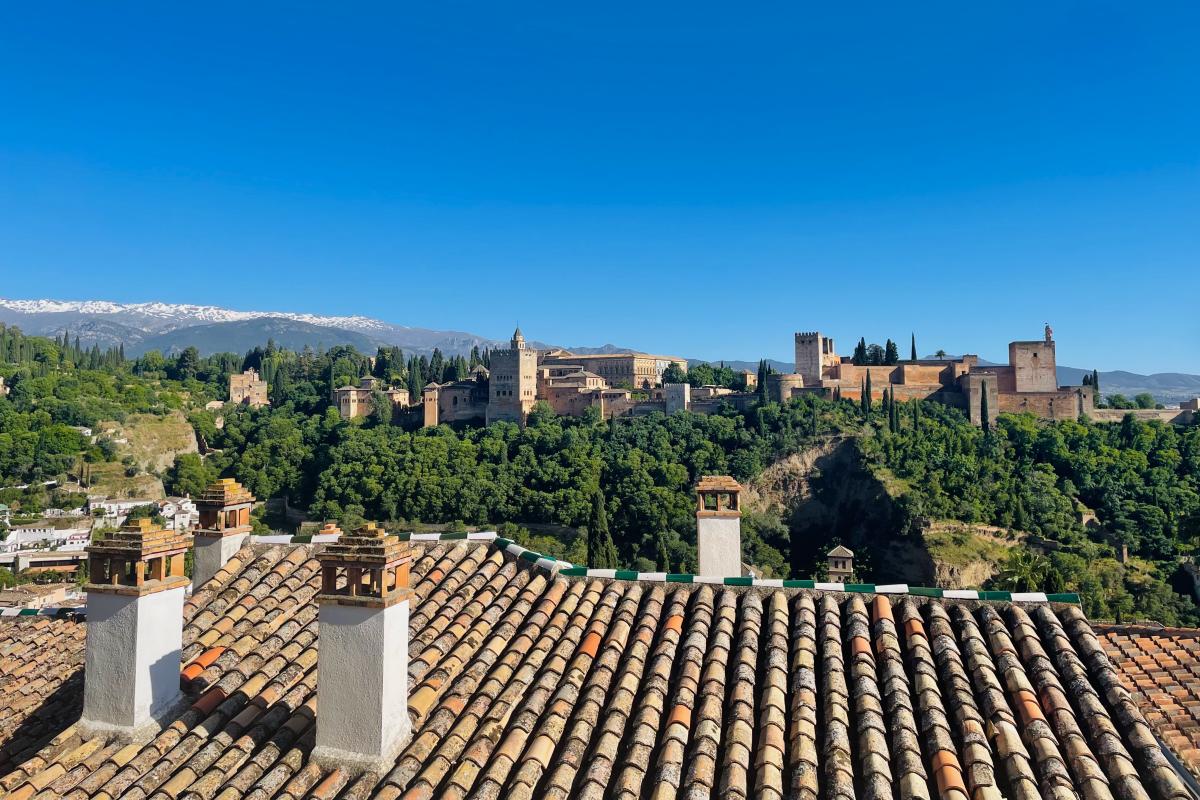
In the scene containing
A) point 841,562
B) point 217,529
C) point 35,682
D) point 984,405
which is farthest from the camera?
point 984,405

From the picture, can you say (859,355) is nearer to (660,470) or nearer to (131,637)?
(660,470)

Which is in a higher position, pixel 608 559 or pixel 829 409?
pixel 829 409

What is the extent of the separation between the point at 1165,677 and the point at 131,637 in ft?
27.5

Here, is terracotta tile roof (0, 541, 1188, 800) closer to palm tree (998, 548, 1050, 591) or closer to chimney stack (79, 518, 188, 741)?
chimney stack (79, 518, 188, 741)

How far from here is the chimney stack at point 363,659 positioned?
4.11m

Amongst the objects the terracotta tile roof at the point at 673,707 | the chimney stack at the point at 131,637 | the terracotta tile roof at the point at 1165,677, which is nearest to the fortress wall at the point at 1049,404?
the terracotta tile roof at the point at 1165,677

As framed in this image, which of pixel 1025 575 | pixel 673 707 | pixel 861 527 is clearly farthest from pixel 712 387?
pixel 673 707

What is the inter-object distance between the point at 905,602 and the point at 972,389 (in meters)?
62.6

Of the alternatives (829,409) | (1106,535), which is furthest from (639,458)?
(1106,535)

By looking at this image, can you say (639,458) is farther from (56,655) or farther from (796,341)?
(56,655)

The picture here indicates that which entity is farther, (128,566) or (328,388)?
(328,388)

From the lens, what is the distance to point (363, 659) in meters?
4.16

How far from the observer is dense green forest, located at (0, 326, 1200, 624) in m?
42.4

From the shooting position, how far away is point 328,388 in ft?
270
